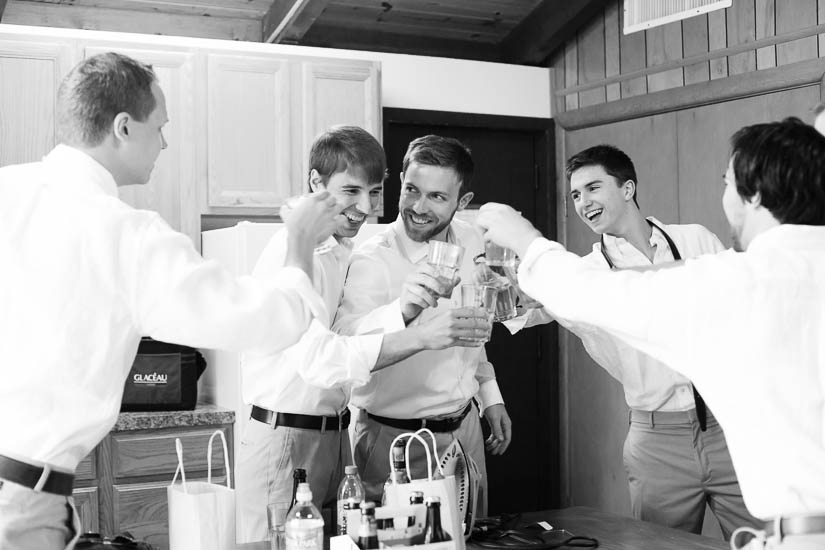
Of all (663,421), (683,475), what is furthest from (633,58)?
(683,475)

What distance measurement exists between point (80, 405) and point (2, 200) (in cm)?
37

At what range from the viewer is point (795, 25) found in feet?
12.8

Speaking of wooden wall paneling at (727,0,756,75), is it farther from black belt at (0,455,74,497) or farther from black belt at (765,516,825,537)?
black belt at (0,455,74,497)

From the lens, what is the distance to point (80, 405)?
5.07 ft

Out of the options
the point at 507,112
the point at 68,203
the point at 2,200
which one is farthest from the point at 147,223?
the point at 507,112

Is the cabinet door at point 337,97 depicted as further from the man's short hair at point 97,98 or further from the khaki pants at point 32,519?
the khaki pants at point 32,519

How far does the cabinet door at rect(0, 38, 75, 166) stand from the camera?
Result: 3670 mm

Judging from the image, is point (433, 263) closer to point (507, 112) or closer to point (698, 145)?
point (698, 145)

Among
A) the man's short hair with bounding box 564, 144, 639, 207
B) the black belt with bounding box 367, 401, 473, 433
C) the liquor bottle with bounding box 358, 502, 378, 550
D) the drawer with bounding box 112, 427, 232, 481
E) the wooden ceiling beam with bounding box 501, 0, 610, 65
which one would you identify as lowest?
the drawer with bounding box 112, 427, 232, 481

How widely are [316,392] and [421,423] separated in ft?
1.05

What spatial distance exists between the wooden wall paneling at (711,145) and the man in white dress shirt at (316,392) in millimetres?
2145

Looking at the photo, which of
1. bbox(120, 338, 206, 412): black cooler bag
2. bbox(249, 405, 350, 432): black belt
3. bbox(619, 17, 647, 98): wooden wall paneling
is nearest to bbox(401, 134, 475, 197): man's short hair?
bbox(249, 405, 350, 432): black belt

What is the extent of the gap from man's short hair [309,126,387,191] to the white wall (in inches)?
75.6

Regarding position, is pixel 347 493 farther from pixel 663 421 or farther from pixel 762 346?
pixel 663 421
